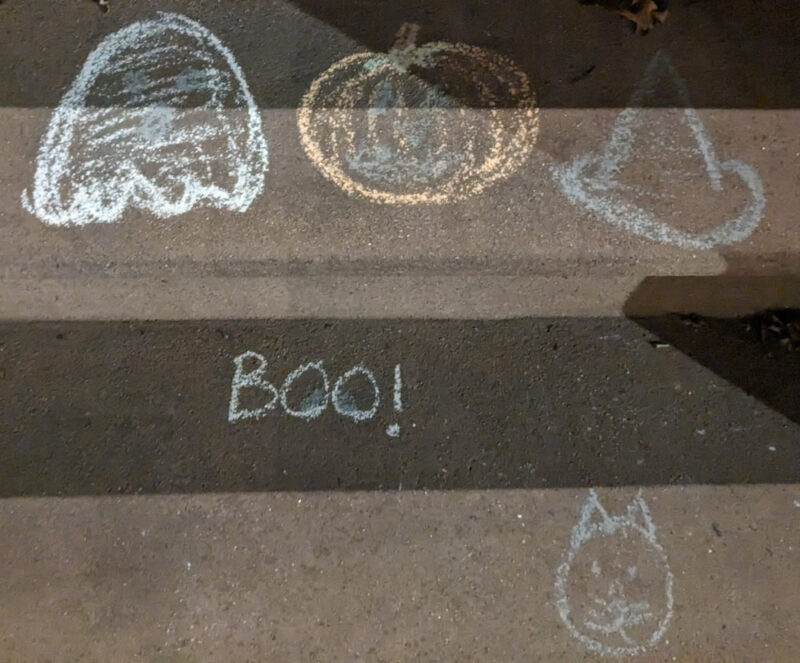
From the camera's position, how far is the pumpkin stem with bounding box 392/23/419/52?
2.47 m

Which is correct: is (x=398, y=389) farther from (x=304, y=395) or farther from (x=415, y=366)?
(x=304, y=395)

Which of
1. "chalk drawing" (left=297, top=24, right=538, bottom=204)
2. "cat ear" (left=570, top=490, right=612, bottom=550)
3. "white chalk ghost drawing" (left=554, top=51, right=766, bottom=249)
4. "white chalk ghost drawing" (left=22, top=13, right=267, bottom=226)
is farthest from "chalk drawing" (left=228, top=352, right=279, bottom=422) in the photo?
"white chalk ghost drawing" (left=554, top=51, right=766, bottom=249)

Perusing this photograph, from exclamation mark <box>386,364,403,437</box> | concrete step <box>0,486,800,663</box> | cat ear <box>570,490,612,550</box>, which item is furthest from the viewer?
exclamation mark <box>386,364,403,437</box>

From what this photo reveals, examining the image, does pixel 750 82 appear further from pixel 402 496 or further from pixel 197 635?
pixel 197 635

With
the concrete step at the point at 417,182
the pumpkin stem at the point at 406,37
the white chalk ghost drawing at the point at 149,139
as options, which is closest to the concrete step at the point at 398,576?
the concrete step at the point at 417,182

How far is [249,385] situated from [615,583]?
62.4 inches

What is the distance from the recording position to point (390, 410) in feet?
8.11

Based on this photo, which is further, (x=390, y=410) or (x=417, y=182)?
(x=390, y=410)

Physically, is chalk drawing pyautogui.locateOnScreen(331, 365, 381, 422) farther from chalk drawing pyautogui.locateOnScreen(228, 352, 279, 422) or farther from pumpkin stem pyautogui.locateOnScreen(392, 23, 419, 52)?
pumpkin stem pyautogui.locateOnScreen(392, 23, 419, 52)

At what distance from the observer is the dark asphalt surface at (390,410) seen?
7.89ft

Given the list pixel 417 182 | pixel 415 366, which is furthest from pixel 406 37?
pixel 415 366

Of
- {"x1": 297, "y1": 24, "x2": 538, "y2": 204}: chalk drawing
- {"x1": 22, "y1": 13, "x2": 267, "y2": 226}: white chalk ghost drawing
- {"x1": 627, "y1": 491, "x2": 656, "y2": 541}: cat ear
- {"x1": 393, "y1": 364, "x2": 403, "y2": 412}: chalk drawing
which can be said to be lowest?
{"x1": 627, "y1": 491, "x2": 656, "y2": 541}: cat ear

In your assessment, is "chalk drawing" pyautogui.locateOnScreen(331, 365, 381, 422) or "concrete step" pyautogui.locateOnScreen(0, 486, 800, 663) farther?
"chalk drawing" pyautogui.locateOnScreen(331, 365, 381, 422)

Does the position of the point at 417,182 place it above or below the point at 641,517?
above
